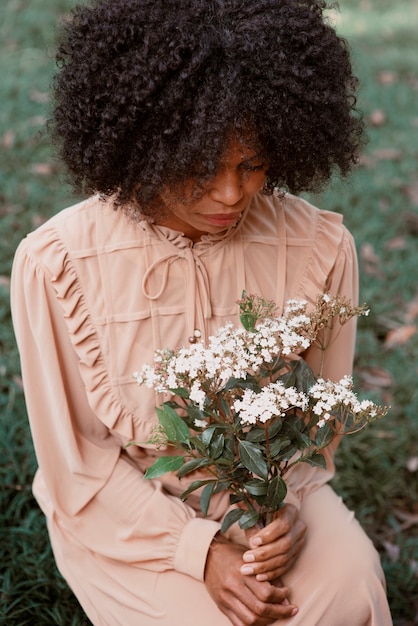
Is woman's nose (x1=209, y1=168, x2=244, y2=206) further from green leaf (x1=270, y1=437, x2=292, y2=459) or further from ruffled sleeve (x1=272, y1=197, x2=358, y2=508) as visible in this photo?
green leaf (x1=270, y1=437, x2=292, y2=459)

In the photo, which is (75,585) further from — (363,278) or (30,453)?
(363,278)

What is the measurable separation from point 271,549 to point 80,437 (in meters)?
0.63

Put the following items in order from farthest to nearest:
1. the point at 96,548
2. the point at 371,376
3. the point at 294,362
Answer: the point at 371,376
the point at 96,548
the point at 294,362

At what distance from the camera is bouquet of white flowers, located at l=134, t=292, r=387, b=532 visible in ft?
5.78

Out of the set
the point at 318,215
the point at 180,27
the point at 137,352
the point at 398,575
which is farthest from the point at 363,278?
the point at 180,27

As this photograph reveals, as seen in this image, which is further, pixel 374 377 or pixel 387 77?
pixel 387 77

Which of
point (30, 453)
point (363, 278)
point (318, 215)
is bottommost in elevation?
point (30, 453)

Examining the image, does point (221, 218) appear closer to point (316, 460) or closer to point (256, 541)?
point (316, 460)

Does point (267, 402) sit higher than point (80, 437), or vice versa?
point (267, 402)

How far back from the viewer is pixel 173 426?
6.43ft

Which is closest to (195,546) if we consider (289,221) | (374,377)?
(289,221)

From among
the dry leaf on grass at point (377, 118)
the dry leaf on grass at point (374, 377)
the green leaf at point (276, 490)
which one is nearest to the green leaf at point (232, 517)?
the green leaf at point (276, 490)

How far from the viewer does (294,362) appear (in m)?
1.99

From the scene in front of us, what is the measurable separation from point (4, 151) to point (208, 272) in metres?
3.17
